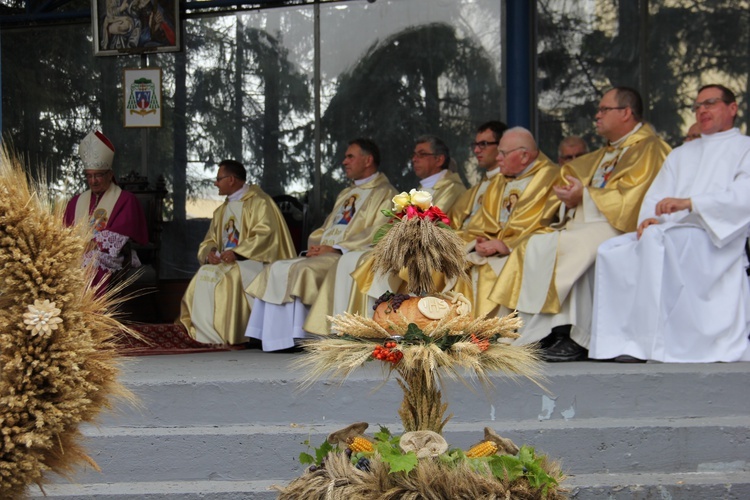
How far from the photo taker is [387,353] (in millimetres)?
3119

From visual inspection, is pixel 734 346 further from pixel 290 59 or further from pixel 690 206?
pixel 290 59

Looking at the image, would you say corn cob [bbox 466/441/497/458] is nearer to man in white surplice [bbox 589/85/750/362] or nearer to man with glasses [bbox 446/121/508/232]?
man in white surplice [bbox 589/85/750/362]

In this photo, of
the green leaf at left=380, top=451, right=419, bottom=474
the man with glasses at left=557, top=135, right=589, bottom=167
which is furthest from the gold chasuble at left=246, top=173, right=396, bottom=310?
the green leaf at left=380, top=451, right=419, bottom=474

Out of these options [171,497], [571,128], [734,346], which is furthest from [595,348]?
[571,128]

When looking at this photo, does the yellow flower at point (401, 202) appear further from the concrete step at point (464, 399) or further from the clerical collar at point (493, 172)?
the clerical collar at point (493, 172)

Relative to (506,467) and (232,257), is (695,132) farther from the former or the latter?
(506,467)

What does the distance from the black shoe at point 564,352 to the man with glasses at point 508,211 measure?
0.52m

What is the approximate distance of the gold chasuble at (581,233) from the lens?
20.6ft

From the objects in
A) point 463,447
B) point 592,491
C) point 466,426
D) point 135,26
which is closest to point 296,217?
point 135,26

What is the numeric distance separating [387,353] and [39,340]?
1224 mm

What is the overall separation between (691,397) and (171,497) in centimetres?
259

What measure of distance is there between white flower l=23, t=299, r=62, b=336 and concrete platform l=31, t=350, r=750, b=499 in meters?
2.32

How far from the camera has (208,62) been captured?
32.4 feet

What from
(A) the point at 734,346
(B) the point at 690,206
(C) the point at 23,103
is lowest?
(A) the point at 734,346
